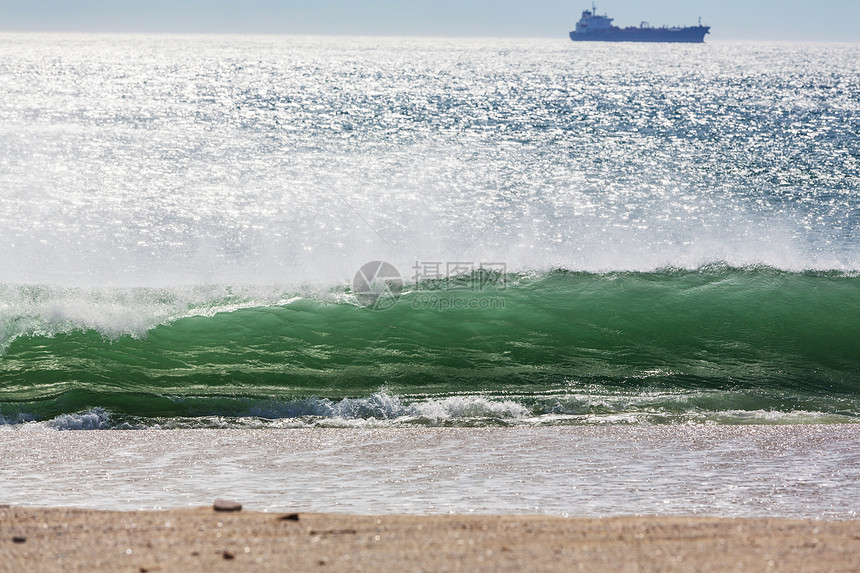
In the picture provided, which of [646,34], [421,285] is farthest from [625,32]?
[421,285]

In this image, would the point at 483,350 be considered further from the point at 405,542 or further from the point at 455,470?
the point at 405,542

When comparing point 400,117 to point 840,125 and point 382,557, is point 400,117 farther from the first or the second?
point 382,557

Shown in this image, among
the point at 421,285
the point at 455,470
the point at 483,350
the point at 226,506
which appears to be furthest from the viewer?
the point at 421,285

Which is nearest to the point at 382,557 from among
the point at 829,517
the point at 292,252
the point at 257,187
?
the point at 829,517

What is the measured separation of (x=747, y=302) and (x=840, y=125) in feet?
118

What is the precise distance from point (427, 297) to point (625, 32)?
173 meters

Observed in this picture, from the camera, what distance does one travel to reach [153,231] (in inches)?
537

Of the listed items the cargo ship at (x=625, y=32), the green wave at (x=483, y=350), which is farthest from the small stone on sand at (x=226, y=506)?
the cargo ship at (x=625, y=32)

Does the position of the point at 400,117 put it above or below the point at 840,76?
below

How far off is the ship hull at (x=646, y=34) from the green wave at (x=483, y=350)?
558 feet

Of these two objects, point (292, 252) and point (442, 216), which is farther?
point (442, 216)

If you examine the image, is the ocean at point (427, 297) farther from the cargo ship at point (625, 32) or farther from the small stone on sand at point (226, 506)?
the cargo ship at point (625, 32)

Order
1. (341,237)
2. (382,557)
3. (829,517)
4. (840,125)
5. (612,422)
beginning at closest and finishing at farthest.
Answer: (382,557), (829,517), (612,422), (341,237), (840,125)

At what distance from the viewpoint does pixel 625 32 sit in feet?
550
